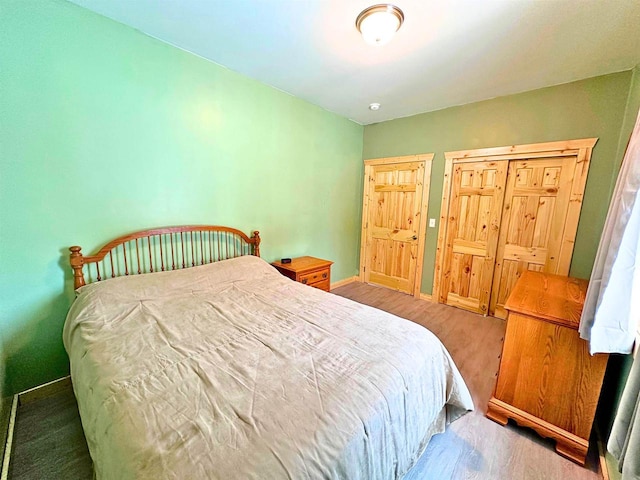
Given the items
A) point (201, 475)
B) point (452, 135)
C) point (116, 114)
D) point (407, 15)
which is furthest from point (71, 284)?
point (452, 135)

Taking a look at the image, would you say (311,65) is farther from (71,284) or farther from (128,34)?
(71,284)

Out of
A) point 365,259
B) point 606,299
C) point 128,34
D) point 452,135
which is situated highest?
point 128,34

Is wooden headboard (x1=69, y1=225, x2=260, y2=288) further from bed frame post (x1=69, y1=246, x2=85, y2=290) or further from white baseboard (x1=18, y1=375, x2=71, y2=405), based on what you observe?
white baseboard (x1=18, y1=375, x2=71, y2=405)

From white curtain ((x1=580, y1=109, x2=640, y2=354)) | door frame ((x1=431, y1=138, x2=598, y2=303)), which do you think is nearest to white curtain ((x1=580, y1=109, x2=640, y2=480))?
white curtain ((x1=580, y1=109, x2=640, y2=354))

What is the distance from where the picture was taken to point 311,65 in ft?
7.72

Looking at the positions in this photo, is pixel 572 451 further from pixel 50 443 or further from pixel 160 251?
pixel 160 251

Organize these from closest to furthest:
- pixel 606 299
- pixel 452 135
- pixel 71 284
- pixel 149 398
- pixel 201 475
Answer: pixel 201 475 → pixel 149 398 → pixel 606 299 → pixel 71 284 → pixel 452 135

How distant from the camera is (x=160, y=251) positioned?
222 centimetres

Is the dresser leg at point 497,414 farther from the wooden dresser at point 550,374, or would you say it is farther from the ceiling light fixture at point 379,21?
the ceiling light fixture at point 379,21

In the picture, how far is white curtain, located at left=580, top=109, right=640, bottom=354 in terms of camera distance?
3.79 feet

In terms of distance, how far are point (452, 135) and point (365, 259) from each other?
222 cm

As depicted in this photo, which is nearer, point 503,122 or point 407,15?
point 407,15

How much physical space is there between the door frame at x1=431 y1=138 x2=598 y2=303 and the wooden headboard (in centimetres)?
251

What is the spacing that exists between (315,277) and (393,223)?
1.69 m
